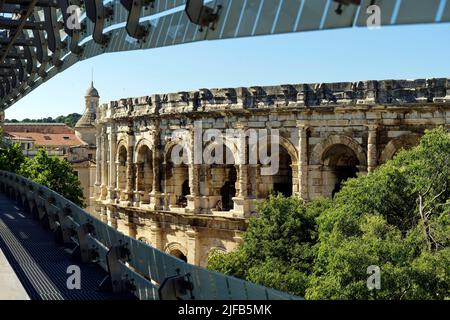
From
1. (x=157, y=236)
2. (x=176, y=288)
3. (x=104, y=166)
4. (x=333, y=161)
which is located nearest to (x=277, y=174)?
(x=333, y=161)

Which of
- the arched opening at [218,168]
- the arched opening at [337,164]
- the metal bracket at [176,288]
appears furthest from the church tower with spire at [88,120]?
the metal bracket at [176,288]

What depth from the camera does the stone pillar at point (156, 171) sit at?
86.8 ft

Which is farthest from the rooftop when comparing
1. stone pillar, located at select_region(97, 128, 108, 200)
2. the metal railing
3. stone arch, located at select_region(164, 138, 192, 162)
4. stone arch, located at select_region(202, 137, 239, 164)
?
the metal railing

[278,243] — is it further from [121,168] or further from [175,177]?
[121,168]

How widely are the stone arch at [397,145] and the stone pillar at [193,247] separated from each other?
784cm

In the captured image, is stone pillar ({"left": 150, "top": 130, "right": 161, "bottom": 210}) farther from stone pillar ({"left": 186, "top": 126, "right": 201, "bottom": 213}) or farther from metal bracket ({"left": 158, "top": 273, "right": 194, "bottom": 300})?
metal bracket ({"left": 158, "top": 273, "right": 194, "bottom": 300})

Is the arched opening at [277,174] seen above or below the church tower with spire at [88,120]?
below

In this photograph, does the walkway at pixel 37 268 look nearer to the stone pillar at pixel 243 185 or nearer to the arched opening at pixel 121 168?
the stone pillar at pixel 243 185

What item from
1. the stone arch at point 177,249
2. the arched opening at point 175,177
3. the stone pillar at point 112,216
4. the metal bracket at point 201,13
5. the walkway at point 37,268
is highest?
the metal bracket at point 201,13

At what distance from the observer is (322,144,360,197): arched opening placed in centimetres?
2259

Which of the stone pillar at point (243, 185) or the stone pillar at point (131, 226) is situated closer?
the stone pillar at point (243, 185)

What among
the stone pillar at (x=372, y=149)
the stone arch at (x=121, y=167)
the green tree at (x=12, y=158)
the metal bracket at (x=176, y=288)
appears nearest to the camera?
the metal bracket at (x=176, y=288)

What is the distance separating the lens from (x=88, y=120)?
5859cm

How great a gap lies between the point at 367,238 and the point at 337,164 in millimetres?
10677
